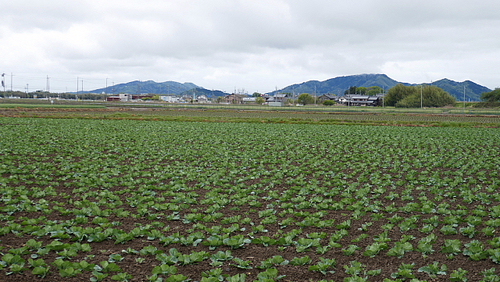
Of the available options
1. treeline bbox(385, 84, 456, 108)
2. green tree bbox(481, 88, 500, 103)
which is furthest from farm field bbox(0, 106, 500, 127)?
green tree bbox(481, 88, 500, 103)

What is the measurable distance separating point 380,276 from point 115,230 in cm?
533

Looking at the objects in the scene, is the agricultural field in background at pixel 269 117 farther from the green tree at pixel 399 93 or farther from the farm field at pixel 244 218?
the green tree at pixel 399 93

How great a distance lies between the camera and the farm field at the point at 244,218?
21.1ft

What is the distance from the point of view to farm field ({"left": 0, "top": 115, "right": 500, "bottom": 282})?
643cm

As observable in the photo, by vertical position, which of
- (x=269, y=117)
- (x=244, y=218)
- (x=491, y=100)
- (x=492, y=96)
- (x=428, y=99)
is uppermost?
(x=492, y=96)

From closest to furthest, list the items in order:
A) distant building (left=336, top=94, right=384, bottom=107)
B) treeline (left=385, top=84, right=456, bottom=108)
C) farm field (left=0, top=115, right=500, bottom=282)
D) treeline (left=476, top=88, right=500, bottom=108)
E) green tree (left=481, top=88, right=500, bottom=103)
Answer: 1. farm field (left=0, top=115, right=500, bottom=282)
2. treeline (left=476, top=88, right=500, bottom=108)
3. green tree (left=481, top=88, right=500, bottom=103)
4. treeline (left=385, top=84, right=456, bottom=108)
5. distant building (left=336, top=94, right=384, bottom=107)

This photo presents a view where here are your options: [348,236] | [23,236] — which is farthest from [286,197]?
[23,236]

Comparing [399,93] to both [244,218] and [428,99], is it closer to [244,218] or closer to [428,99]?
[428,99]

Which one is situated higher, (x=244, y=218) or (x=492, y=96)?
(x=492, y=96)

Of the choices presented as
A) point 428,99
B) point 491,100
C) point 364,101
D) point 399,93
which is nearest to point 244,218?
point 428,99

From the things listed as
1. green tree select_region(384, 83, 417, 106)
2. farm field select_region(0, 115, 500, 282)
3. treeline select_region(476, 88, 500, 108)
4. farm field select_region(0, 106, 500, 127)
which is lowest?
farm field select_region(0, 115, 500, 282)

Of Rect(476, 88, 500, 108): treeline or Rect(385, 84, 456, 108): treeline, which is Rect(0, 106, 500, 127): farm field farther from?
Rect(385, 84, 456, 108): treeline

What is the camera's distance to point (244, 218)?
927cm

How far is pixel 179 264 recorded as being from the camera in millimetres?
6586
